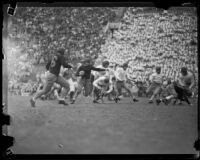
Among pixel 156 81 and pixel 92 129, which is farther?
pixel 156 81

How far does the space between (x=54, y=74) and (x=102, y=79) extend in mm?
741

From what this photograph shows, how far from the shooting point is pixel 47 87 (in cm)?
431

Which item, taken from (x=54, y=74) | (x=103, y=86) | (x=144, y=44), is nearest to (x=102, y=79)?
(x=103, y=86)

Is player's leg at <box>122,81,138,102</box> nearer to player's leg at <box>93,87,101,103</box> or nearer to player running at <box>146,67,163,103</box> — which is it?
player running at <box>146,67,163,103</box>

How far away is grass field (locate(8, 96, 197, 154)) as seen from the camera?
4262 millimetres

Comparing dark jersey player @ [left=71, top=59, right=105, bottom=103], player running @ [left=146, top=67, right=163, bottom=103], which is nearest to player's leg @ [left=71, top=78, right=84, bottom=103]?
dark jersey player @ [left=71, top=59, right=105, bottom=103]

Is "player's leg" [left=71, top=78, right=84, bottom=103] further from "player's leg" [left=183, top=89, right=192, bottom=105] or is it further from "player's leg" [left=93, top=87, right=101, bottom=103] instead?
"player's leg" [left=183, top=89, right=192, bottom=105]

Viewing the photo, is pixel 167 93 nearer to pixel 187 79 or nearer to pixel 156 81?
pixel 156 81

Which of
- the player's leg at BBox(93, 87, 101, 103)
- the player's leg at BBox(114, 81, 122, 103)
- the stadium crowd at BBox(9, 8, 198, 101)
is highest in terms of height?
the stadium crowd at BBox(9, 8, 198, 101)

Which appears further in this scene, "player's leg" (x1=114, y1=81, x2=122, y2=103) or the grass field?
"player's leg" (x1=114, y1=81, x2=122, y2=103)

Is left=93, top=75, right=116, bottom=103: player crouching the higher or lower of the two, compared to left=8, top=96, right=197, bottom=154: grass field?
higher

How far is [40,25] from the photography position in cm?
436

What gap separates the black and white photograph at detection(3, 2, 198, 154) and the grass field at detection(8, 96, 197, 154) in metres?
0.02

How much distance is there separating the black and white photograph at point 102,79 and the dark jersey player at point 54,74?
0.02 m
